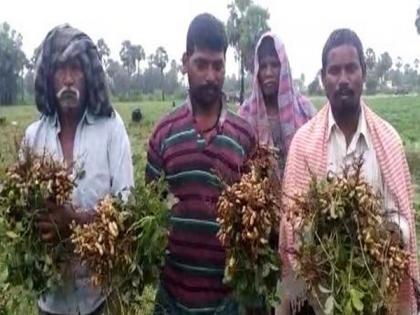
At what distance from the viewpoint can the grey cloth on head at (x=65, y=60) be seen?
2.69m

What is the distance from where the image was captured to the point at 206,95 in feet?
8.81

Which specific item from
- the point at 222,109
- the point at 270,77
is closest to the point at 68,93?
the point at 222,109

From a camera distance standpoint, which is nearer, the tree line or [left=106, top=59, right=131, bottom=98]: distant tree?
the tree line

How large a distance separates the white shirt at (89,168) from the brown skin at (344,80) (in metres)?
0.78

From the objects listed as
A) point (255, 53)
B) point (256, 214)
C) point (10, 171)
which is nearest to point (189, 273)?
point (256, 214)

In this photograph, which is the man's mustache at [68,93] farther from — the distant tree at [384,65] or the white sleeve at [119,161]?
the distant tree at [384,65]

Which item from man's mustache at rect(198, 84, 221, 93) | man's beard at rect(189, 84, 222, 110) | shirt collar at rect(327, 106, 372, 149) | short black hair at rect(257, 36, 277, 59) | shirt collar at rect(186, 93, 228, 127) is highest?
short black hair at rect(257, 36, 277, 59)

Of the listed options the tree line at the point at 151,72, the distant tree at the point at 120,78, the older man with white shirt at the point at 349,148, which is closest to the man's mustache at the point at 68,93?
the older man with white shirt at the point at 349,148

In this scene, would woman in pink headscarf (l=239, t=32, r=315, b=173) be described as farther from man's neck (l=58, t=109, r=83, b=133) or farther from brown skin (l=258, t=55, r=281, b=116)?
man's neck (l=58, t=109, r=83, b=133)

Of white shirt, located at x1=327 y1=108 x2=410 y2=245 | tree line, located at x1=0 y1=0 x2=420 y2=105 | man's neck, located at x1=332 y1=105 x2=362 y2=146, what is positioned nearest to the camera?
white shirt, located at x1=327 y1=108 x2=410 y2=245

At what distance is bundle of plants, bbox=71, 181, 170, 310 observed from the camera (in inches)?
93.2

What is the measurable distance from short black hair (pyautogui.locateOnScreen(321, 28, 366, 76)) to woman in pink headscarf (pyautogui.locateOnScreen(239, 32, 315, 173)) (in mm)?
671

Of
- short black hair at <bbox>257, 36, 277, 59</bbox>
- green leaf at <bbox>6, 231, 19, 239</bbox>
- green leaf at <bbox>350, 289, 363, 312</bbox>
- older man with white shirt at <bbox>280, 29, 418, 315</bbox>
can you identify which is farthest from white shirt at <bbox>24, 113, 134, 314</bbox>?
short black hair at <bbox>257, 36, 277, 59</bbox>

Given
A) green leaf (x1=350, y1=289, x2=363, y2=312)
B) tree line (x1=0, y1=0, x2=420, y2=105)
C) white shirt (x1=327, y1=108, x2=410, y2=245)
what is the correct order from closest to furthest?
green leaf (x1=350, y1=289, x2=363, y2=312)
white shirt (x1=327, y1=108, x2=410, y2=245)
tree line (x1=0, y1=0, x2=420, y2=105)
